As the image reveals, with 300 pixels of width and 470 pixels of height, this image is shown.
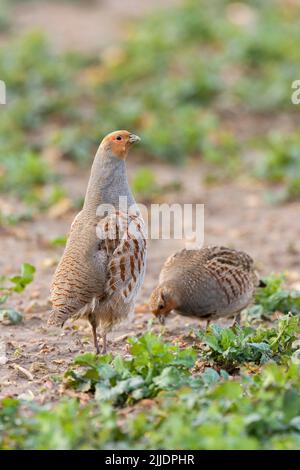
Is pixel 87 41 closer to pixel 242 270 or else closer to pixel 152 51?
pixel 152 51

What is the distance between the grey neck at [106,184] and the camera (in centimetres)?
603

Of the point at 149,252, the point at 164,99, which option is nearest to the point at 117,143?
the point at 149,252

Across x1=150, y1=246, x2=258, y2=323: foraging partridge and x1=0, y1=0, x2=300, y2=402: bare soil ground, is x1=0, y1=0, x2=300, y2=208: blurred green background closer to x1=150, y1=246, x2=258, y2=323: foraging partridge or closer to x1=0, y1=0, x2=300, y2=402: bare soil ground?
x1=0, y1=0, x2=300, y2=402: bare soil ground

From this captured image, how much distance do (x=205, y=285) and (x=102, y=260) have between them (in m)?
0.84

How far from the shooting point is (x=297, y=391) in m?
4.52

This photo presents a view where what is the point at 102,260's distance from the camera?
5.64 metres

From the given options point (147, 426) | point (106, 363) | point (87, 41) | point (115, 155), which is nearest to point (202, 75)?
point (87, 41)

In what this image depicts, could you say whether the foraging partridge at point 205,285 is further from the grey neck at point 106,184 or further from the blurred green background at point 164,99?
the blurred green background at point 164,99

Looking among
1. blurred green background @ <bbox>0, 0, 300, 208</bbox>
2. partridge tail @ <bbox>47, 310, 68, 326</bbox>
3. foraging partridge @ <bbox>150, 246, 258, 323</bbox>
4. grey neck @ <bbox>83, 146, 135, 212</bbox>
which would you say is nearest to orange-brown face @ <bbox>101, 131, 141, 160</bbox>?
grey neck @ <bbox>83, 146, 135, 212</bbox>

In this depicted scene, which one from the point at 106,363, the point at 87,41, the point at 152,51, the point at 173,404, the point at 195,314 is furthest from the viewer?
the point at 87,41

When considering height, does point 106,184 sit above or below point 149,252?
above

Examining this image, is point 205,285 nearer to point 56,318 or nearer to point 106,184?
point 106,184

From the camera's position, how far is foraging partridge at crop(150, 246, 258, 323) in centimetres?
604

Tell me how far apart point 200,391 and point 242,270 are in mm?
1839
